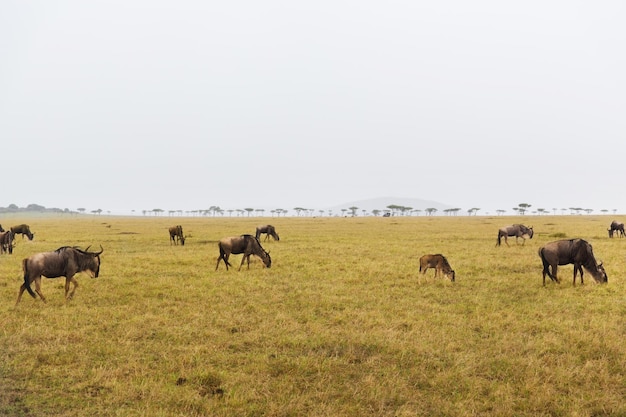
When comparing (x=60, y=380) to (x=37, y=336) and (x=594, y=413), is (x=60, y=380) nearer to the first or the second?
(x=37, y=336)

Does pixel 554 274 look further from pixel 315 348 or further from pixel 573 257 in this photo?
pixel 315 348

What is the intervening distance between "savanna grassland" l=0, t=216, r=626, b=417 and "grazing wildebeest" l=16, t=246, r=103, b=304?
2.38 ft

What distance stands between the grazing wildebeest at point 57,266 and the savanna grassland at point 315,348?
73 centimetres

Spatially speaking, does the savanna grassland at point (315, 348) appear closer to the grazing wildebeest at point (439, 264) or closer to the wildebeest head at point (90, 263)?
the grazing wildebeest at point (439, 264)

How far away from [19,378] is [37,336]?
2.42 meters

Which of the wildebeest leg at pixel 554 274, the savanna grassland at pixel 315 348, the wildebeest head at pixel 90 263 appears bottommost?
the savanna grassland at pixel 315 348

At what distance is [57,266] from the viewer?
1280 cm

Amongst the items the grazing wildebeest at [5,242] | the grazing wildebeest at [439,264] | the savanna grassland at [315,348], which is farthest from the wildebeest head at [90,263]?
the grazing wildebeest at [5,242]

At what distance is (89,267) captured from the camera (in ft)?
46.1

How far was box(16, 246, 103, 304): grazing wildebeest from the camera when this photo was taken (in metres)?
12.3

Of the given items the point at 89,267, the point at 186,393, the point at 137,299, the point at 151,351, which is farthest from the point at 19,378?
the point at 89,267

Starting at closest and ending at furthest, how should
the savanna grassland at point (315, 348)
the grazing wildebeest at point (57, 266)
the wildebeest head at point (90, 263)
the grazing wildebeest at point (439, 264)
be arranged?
the savanna grassland at point (315, 348)
the grazing wildebeest at point (57, 266)
the wildebeest head at point (90, 263)
the grazing wildebeest at point (439, 264)

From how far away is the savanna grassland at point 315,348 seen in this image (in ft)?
21.9

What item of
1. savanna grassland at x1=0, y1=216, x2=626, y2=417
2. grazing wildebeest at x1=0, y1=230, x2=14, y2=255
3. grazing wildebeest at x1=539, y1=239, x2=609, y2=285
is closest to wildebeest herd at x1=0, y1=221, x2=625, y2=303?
grazing wildebeest at x1=539, y1=239, x2=609, y2=285
